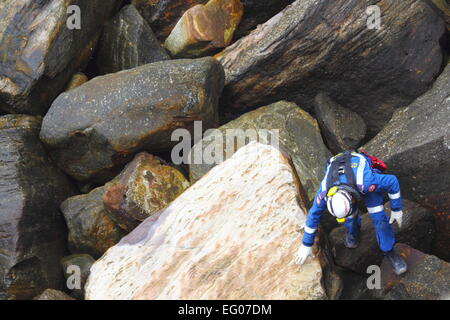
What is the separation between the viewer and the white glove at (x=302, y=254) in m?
6.98

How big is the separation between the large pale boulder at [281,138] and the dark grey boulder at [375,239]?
4.17 feet

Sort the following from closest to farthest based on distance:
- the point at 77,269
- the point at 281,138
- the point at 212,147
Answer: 1. the point at 77,269
2. the point at 212,147
3. the point at 281,138

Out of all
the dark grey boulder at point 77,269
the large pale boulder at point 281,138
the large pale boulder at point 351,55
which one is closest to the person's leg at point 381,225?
the large pale boulder at point 281,138

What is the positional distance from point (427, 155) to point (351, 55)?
252 cm

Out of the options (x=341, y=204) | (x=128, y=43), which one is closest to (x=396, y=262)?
(x=341, y=204)

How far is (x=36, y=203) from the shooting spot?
9219mm

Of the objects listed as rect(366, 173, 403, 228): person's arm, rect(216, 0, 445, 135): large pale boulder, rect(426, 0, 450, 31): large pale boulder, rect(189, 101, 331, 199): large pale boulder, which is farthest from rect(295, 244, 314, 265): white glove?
rect(426, 0, 450, 31): large pale boulder

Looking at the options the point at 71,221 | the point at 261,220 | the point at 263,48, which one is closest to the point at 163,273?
the point at 261,220

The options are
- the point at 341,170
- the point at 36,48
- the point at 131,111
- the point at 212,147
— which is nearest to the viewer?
the point at 341,170

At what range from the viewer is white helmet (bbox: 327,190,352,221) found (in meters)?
6.48

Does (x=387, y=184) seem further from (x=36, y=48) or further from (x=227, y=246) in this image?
(x=36, y=48)

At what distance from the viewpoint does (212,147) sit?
30.9ft

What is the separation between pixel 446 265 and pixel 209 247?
11.5 ft

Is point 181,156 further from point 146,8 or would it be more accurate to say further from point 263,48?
point 146,8
